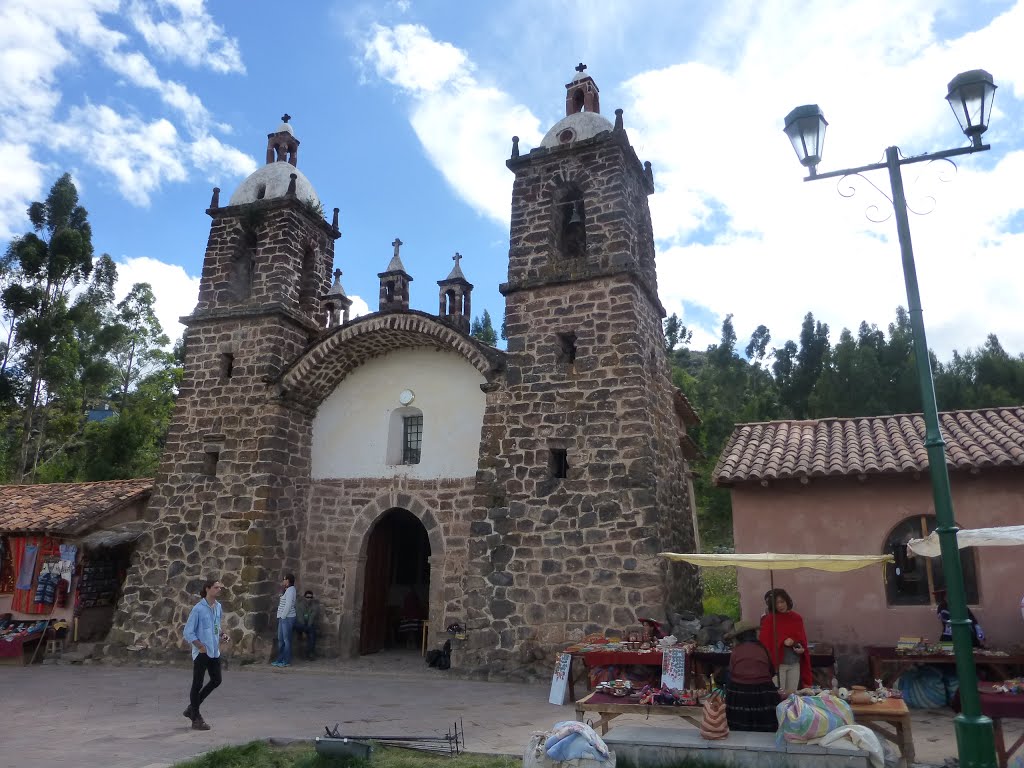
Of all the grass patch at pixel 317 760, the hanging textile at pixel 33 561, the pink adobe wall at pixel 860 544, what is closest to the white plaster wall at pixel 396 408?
the pink adobe wall at pixel 860 544

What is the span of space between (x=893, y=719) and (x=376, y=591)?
32.7 feet

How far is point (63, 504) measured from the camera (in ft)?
49.8

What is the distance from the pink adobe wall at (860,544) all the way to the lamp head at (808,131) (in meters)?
5.34

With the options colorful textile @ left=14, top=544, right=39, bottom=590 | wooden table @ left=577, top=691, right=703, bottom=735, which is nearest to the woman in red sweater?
wooden table @ left=577, top=691, right=703, bottom=735

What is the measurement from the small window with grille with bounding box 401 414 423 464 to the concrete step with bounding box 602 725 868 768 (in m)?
8.56

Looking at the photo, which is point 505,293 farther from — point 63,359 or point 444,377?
point 63,359

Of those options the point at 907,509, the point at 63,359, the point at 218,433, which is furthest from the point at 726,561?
the point at 63,359

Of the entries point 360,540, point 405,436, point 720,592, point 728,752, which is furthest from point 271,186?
point 720,592

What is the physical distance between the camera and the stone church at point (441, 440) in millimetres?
10711

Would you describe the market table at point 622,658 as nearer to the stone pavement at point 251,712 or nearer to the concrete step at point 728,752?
the stone pavement at point 251,712

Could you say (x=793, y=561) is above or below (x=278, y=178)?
below

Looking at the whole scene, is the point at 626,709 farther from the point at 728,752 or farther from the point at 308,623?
the point at 308,623

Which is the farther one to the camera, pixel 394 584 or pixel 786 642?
pixel 394 584

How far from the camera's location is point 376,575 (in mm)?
13953
